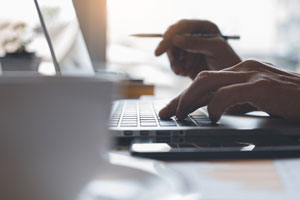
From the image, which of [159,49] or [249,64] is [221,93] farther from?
[159,49]

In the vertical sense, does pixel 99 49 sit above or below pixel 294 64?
above

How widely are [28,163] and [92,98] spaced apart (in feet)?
0.15

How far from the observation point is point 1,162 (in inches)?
6.0

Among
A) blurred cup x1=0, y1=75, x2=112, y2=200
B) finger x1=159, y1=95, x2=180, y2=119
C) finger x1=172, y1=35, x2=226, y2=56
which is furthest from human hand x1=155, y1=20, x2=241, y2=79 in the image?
blurred cup x1=0, y1=75, x2=112, y2=200

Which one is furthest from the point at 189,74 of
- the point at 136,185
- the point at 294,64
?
the point at 294,64

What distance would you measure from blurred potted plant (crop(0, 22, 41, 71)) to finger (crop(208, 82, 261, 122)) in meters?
0.58

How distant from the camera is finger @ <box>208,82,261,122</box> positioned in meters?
0.44

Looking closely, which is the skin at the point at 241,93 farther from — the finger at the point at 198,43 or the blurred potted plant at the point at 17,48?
the blurred potted plant at the point at 17,48

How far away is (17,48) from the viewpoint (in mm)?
951

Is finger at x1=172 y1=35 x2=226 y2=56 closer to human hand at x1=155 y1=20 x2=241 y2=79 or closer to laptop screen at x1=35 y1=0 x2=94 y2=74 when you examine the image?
human hand at x1=155 y1=20 x2=241 y2=79

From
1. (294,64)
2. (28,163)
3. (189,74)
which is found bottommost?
(294,64)

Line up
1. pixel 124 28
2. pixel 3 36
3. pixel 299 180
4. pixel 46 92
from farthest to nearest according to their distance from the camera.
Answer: pixel 124 28 < pixel 3 36 < pixel 299 180 < pixel 46 92

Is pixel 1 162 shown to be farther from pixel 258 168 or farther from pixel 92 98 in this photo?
pixel 258 168

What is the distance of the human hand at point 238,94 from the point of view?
0.45 meters
